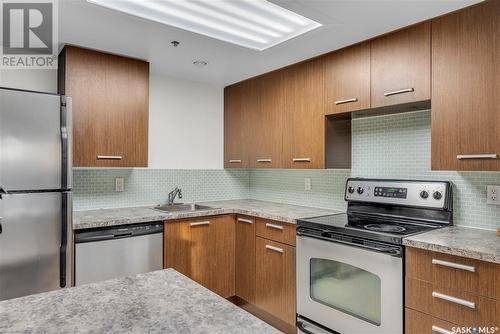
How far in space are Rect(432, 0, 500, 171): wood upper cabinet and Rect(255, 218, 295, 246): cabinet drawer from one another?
1.05 metres

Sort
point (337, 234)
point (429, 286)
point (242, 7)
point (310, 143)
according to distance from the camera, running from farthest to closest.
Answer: point (310, 143)
point (337, 234)
point (242, 7)
point (429, 286)

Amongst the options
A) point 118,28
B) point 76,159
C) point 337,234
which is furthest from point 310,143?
point 76,159

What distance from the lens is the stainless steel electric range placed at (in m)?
1.82

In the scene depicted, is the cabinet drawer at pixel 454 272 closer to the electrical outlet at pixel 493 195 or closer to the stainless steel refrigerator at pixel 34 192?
the electrical outlet at pixel 493 195

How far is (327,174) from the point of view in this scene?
2.93m

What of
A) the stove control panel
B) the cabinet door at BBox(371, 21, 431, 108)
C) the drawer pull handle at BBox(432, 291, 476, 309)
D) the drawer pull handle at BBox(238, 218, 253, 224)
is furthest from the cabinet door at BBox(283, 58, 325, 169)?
the drawer pull handle at BBox(432, 291, 476, 309)

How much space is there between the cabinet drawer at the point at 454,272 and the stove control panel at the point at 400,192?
0.56 meters

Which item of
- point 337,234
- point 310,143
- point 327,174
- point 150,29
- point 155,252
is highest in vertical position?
point 150,29

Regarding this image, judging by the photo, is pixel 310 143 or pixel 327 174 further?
pixel 327 174

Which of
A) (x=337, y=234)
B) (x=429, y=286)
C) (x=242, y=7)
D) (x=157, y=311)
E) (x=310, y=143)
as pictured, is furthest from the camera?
(x=310, y=143)

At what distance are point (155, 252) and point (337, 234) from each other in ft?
4.43

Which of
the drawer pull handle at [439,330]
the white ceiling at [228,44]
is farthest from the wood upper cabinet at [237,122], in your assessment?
the drawer pull handle at [439,330]

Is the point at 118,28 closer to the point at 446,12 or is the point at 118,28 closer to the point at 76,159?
the point at 76,159

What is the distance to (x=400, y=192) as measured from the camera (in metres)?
2.30
